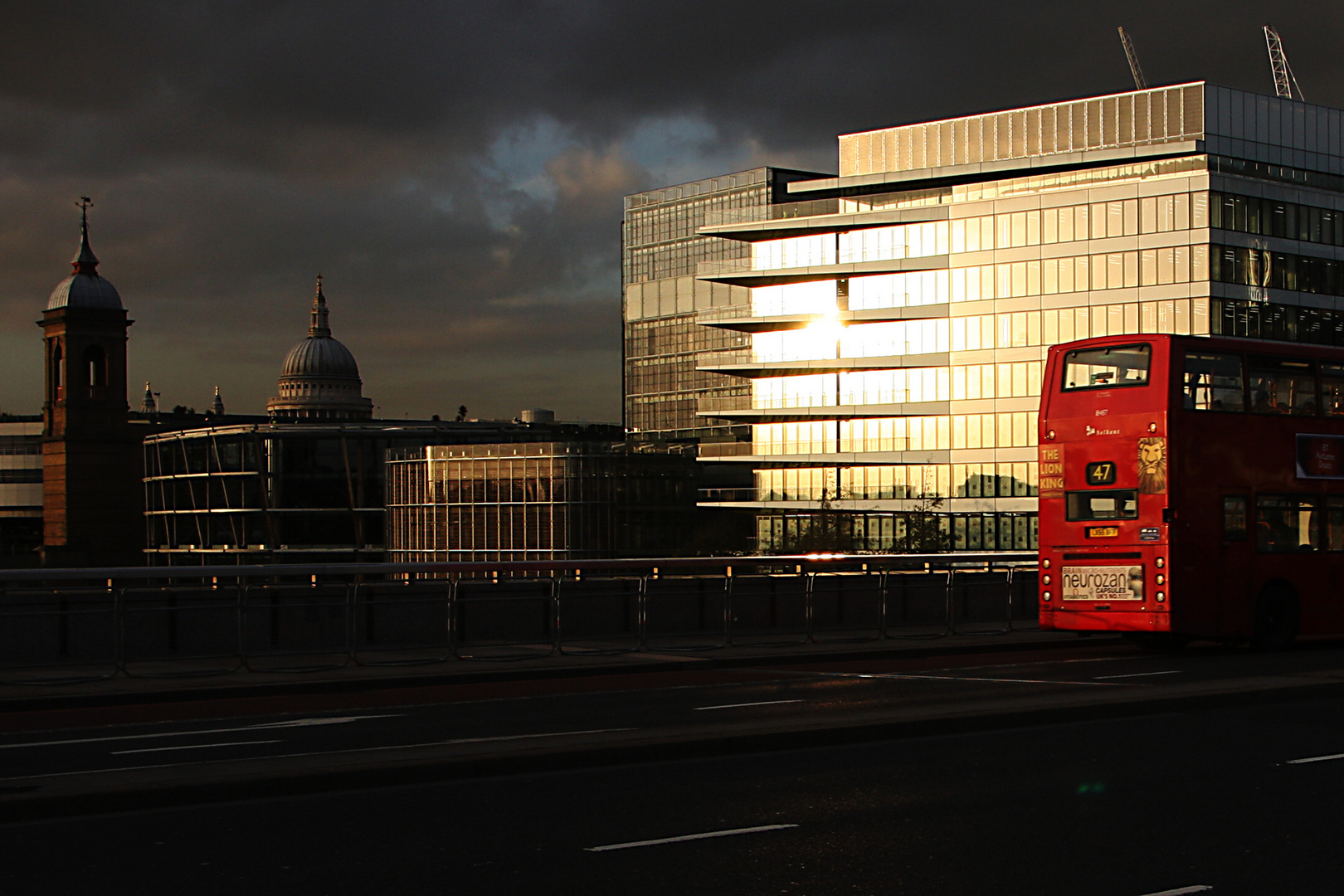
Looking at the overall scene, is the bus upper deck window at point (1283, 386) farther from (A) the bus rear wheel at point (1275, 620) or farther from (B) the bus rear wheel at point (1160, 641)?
(B) the bus rear wheel at point (1160, 641)

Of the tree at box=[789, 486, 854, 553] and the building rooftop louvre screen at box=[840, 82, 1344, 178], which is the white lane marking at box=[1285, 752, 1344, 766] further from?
the building rooftop louvre screen at box=[840, 82, 1344, 178]

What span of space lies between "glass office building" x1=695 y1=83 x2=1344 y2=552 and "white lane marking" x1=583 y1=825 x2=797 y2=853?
7029 cm

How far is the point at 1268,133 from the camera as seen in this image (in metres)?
85.3

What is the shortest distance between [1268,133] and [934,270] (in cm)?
1863

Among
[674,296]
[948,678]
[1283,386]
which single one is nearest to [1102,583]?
[1283,386]

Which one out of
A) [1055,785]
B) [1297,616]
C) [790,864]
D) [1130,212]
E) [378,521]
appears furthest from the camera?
[378,521]

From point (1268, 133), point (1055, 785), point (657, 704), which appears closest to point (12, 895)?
point (1055, 785)

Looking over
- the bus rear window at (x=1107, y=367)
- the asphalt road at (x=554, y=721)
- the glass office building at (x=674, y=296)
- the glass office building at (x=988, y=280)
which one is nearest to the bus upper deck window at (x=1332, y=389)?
the bus rear window at (x=1107, y=367)

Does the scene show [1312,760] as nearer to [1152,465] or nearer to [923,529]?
[1152,465]

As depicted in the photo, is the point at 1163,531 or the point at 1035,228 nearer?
the point at 1163,531

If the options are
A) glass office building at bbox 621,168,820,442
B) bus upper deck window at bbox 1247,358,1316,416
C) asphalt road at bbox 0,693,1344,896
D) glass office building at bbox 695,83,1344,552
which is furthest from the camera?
glass office building at bbox 621,168,820,442

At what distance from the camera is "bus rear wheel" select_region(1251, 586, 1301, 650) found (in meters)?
23.6

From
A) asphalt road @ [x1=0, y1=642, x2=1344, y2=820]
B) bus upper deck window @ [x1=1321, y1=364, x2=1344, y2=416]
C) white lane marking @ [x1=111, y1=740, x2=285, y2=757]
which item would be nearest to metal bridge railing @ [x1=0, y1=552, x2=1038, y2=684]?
asphalt road @ [x1=0, y1=642, x2=1344, y2=820]

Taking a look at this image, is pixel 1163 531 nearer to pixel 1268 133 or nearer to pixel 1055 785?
pixel 1055 785
